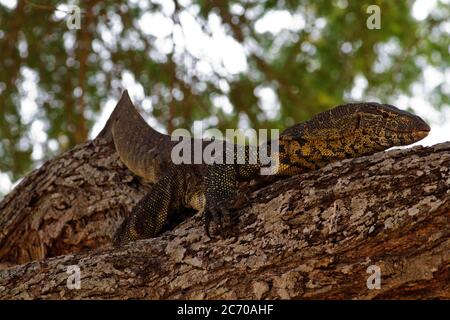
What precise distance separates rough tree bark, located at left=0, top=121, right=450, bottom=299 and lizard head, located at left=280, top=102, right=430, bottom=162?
629 mm

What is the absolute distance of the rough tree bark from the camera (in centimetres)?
269

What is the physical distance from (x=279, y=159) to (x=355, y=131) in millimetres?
461

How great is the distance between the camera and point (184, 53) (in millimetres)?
6426

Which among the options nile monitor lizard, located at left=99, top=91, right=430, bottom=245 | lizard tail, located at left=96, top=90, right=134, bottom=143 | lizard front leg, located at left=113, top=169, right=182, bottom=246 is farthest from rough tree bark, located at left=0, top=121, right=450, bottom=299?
lizard tail, located at left=96, top=90, right=134, bottom=143

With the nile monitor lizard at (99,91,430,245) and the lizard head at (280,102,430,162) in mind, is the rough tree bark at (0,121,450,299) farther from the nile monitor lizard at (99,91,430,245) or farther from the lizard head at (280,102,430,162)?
the lizard head at (280,102,430,162)

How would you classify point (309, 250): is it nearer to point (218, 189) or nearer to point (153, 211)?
point (218, 189)

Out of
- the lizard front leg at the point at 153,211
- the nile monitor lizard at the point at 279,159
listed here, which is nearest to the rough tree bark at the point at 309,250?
the nile monitor lizard at the point at 279,159

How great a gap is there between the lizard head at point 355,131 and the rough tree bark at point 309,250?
629 millimetres

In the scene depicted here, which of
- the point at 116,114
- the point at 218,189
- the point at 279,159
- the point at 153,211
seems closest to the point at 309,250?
the point at 218,189

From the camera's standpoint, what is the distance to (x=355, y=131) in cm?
383

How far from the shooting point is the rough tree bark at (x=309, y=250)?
2693 mm

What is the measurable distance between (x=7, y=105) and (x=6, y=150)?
50cm
